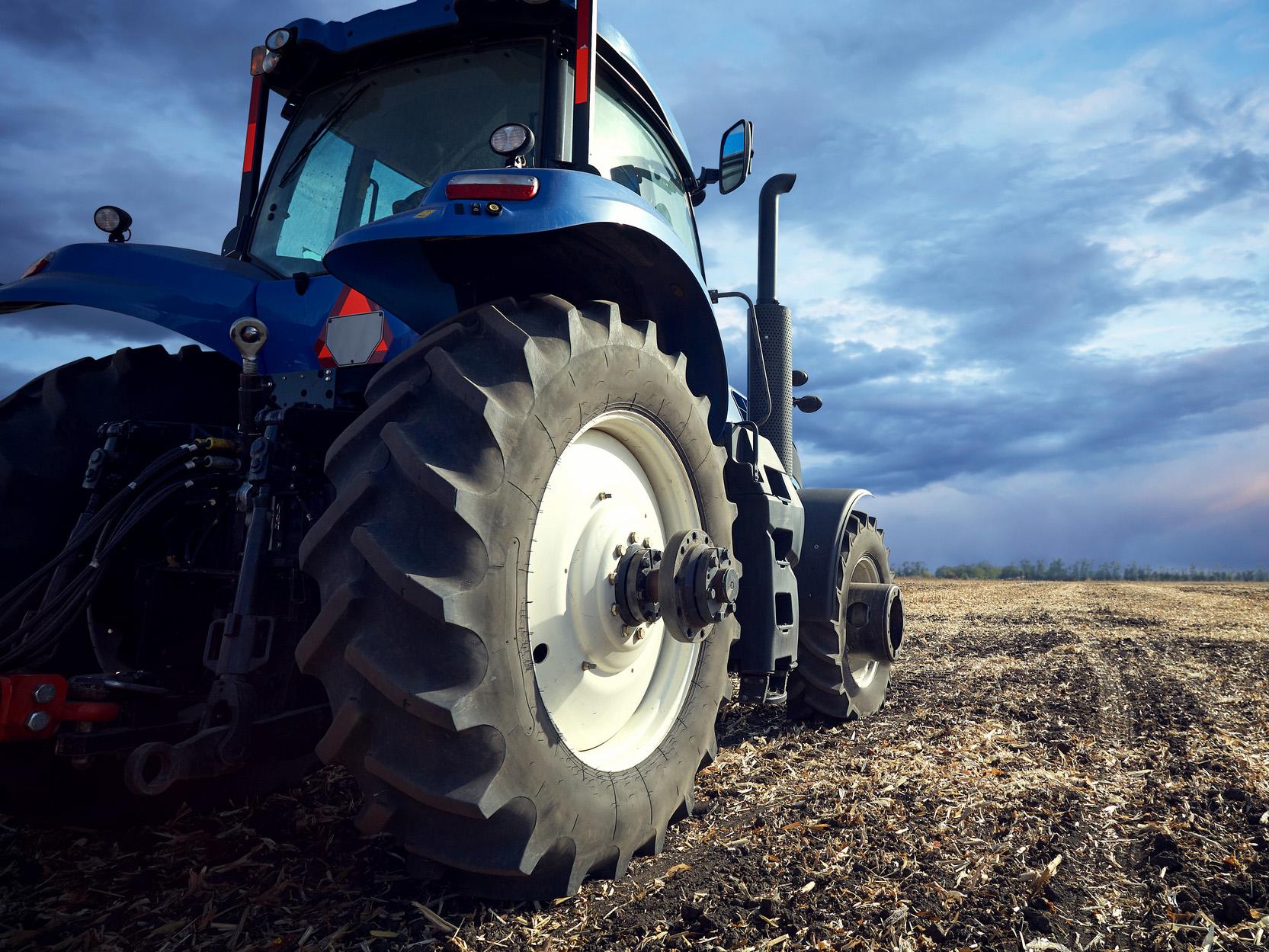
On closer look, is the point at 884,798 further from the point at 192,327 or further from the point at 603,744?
the point at 192,327

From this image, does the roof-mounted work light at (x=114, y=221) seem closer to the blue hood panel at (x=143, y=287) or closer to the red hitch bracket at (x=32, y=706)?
the blue hood panel at (x=143, y=287)

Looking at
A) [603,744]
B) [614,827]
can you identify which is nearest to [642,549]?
[603,744]

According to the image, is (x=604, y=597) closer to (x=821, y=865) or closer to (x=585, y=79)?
(x=821, y=865)

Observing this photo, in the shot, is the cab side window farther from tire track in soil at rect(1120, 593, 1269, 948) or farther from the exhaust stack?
tire track in soil at rect(1120, 593, 1269, 948)

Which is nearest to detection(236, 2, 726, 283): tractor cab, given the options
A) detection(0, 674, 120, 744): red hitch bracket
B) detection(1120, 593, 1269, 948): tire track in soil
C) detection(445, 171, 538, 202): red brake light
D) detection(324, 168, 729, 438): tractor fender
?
detection(324, 168, 729, 438): tractor fender

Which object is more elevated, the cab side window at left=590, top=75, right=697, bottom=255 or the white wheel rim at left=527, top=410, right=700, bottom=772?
the cab side window at left=590, top=75, right=697, bottom=255

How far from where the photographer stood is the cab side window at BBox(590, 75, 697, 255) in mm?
3035

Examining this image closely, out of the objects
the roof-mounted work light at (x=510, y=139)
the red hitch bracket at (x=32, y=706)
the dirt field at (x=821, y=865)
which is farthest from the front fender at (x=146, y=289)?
the dirt field at (x=821, y=865)

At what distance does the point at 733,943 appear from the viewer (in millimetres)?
1952

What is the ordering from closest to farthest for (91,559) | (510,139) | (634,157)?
(510,139)
(91,559)
(634,157)

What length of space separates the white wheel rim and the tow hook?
42 mm

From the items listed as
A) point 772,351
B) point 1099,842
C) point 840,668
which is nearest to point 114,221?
point 772,351

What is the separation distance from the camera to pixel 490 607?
178 centimetres

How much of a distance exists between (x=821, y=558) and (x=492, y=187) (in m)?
2.71
